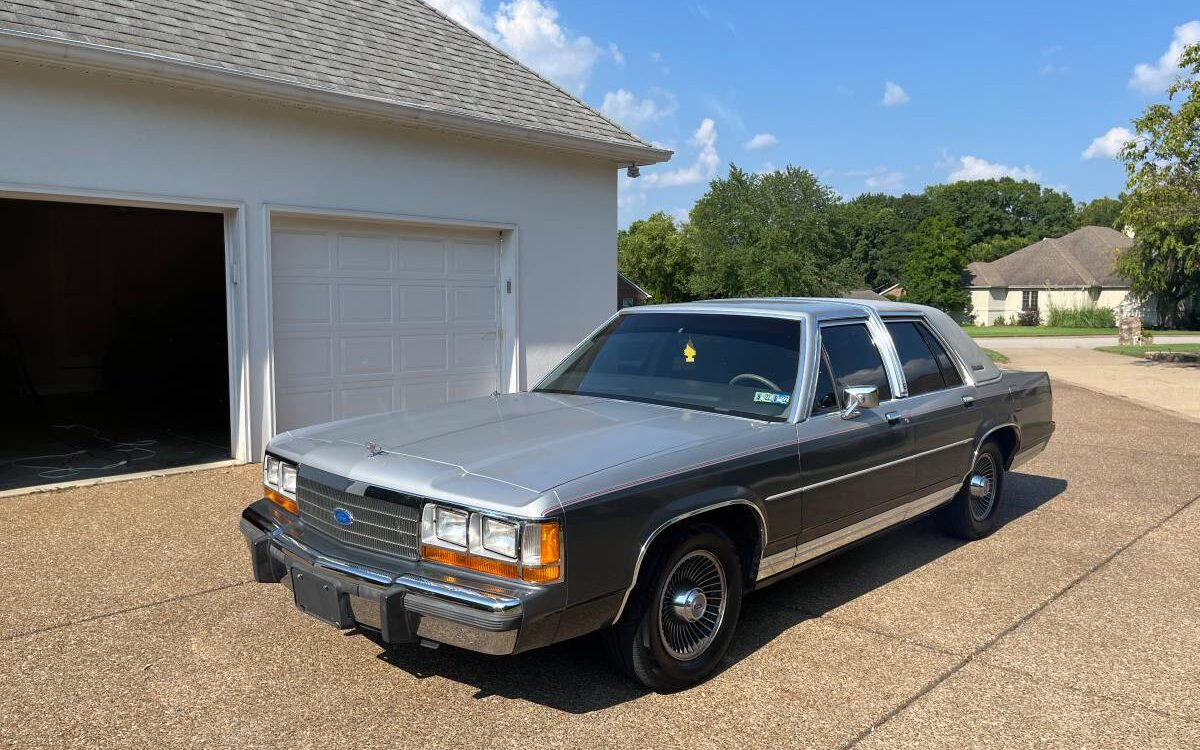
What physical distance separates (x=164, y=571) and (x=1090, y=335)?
142 ft

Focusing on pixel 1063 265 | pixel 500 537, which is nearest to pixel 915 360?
pixel 500 537

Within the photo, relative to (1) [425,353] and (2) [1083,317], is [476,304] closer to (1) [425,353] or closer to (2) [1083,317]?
(1) [425,353]

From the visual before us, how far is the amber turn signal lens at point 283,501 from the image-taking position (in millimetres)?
3980

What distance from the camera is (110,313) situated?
595 inches

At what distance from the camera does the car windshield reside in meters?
4.43

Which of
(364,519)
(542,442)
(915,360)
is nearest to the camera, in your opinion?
(364,519)

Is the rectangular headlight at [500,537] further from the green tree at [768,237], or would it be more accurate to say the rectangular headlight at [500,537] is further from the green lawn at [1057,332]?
the green tree at [768,237]

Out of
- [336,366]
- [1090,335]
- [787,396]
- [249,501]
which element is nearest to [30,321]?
[336,366]

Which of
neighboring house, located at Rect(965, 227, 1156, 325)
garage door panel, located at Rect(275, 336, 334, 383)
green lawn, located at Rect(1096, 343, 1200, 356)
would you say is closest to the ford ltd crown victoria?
garage door panel, located at Rect(275, 336, 334, 383)

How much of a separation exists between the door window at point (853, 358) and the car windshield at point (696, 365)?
0.88ft

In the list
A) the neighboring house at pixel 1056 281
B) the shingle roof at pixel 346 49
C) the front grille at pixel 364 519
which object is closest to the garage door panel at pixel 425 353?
the shingle roof at pixel 346 49

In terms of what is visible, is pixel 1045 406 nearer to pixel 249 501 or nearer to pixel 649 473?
pixel 649 473

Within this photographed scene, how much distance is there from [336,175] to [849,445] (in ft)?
20.0

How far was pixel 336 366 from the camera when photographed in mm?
8922
